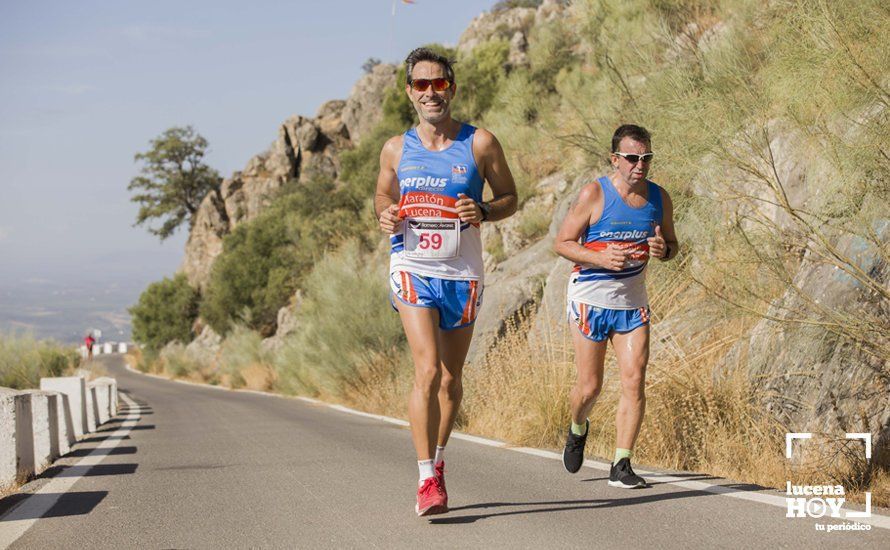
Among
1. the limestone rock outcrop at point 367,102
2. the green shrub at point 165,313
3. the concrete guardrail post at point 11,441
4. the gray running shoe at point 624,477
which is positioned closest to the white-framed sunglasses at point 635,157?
the gray running shoe at point 624,477

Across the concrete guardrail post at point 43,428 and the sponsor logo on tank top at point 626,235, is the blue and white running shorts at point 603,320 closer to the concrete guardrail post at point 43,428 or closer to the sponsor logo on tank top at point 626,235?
the sponsor logo on tank top at point 626,235

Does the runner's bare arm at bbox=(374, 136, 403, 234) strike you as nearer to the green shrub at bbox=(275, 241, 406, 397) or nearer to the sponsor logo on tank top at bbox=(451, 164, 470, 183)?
the sponsor logo on tank top at bbox=(451, 164, 470, 183)

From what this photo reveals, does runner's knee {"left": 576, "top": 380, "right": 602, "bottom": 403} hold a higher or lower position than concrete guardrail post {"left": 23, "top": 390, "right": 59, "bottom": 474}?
higher

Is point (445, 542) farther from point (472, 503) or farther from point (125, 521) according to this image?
point (125, 521)

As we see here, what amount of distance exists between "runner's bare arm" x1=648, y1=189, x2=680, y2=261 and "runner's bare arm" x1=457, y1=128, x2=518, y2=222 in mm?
933

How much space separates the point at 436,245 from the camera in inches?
227

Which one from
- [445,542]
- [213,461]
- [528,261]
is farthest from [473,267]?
[528,261]

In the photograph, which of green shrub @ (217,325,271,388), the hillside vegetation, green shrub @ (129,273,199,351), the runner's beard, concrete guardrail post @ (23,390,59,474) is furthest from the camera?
green shrub @ (129,273,199,351)

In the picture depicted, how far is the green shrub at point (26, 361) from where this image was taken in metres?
26.0

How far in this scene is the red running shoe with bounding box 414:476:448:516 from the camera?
18.6 feet

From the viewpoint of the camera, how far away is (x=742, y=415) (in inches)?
297

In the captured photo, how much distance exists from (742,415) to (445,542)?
319cm

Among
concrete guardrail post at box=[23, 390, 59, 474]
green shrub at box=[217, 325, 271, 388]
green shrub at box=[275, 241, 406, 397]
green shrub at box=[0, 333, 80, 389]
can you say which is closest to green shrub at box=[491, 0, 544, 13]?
green shrub at box=[217, 325, 271, 388]

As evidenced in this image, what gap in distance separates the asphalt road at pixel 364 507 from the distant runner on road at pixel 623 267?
1.90ft
